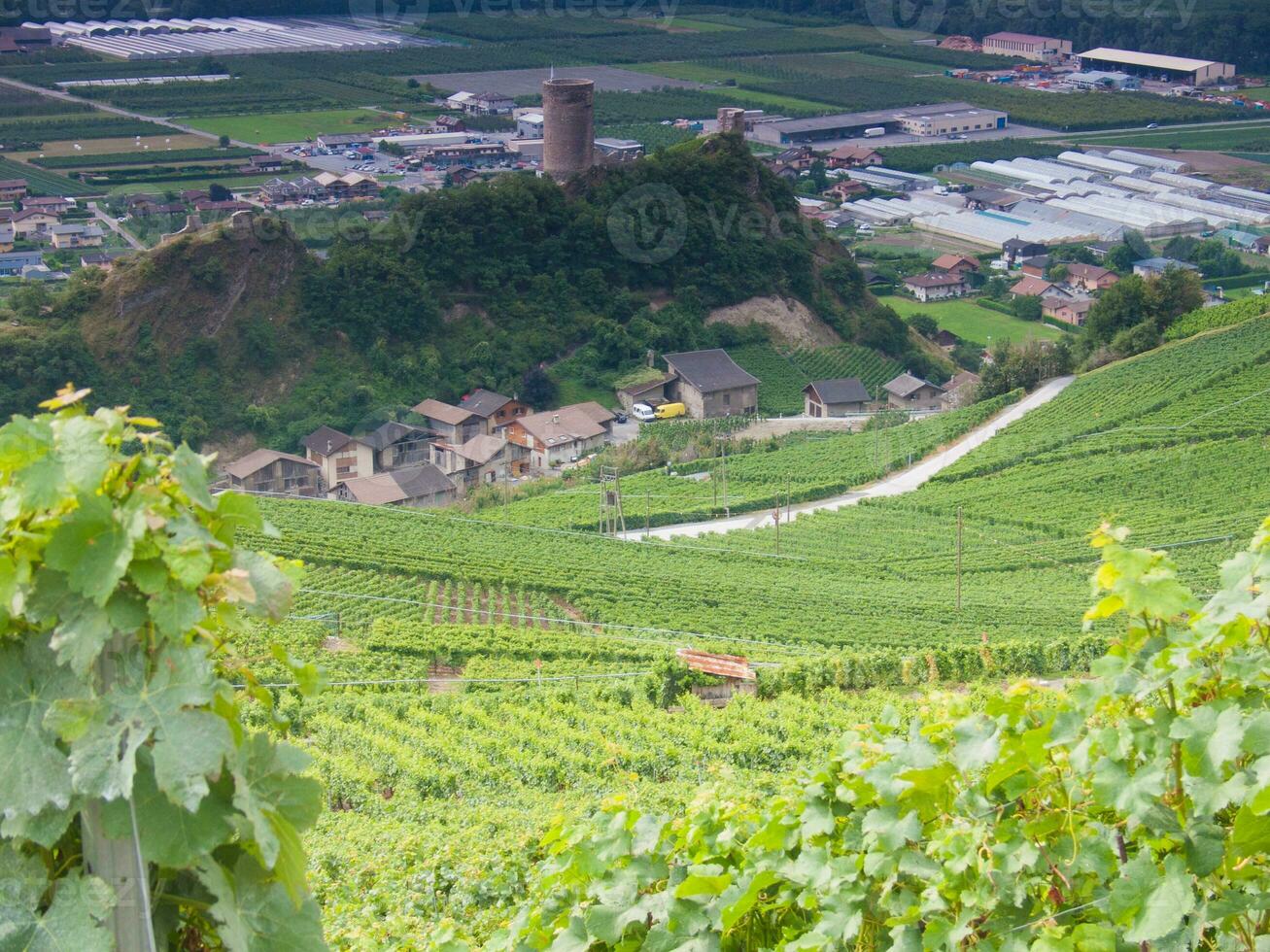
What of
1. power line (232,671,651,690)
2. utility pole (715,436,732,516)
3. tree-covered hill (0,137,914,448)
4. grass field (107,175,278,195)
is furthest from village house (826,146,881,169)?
power line (232,671,651,690)

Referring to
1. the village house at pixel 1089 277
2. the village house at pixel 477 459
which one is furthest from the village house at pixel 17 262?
the village house at pixel 1089 277

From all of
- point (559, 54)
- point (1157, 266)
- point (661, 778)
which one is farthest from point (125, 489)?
point (559, 54)

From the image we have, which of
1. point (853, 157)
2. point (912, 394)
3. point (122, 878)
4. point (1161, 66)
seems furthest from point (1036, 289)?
point (122, 878)

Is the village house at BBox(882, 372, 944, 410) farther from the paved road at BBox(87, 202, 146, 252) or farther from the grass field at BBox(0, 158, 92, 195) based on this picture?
the grass field at BBox(0, 158, 92, 195)

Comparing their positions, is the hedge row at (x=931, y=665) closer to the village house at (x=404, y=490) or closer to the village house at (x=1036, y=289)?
the village house at (x=404, y=490)

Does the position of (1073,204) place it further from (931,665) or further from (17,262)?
(931,665)
